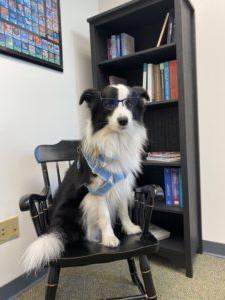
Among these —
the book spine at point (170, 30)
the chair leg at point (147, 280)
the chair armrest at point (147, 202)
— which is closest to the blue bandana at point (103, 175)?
the chair armrest at point (147, 202)

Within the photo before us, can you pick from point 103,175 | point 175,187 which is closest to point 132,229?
point 103,175

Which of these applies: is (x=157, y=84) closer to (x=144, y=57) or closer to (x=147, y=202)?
(x=144, y=57)

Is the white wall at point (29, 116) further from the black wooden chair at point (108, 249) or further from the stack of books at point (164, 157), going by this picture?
the stack of books at point (164, 157)

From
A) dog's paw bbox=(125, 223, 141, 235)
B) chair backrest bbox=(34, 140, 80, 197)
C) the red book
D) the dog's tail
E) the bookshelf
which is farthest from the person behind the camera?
the red book

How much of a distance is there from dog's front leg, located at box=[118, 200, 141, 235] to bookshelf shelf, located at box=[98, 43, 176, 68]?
40.2 inches

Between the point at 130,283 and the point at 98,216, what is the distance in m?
0.67

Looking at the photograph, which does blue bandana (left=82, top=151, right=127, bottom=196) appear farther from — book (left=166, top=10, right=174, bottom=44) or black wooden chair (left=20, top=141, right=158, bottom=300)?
book (left=166, top=10, right=174, bottom=44)

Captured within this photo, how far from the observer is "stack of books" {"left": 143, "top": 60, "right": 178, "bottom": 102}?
1.74m

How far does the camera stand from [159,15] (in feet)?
6.15

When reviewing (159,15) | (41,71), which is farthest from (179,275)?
(159,15)

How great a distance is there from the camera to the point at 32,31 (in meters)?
1.61

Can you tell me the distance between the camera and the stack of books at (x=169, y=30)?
5.56 ft

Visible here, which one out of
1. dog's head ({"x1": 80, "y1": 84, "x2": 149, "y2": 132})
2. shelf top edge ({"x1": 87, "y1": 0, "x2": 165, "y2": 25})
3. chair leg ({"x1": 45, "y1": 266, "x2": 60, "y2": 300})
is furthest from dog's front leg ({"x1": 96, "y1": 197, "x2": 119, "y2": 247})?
shelf top edge ({"x1": 87, "y1": 0, "x2": 165, "y2": 25})

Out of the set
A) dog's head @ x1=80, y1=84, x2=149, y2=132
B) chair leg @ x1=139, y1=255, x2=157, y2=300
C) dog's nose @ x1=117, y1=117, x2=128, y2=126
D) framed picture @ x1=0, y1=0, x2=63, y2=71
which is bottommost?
chair leg @ x1=139, y1=255, x2=157, y2=300
